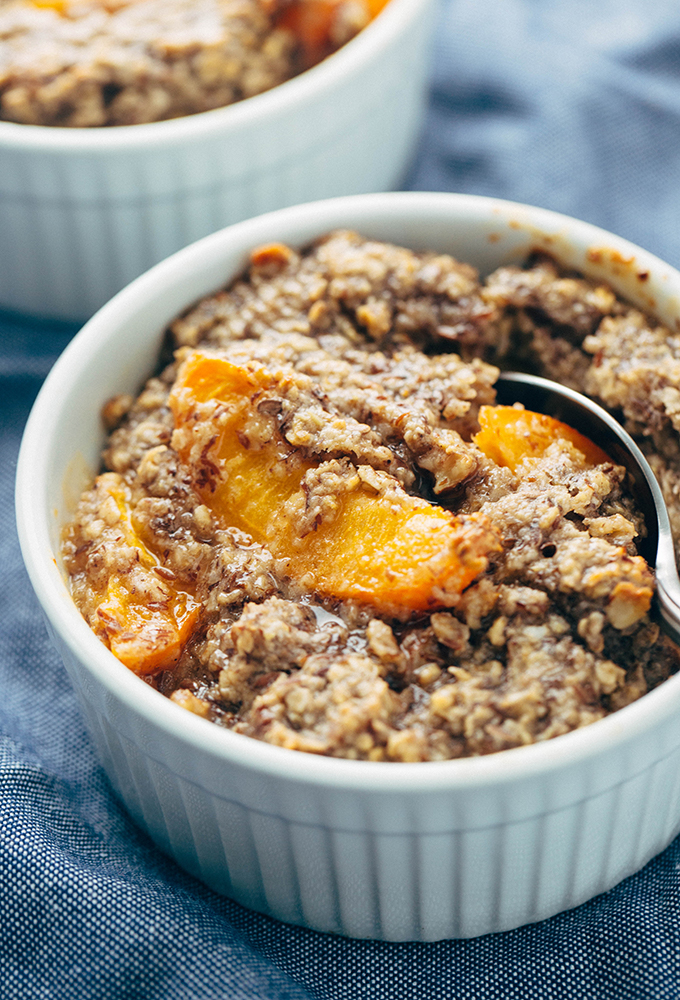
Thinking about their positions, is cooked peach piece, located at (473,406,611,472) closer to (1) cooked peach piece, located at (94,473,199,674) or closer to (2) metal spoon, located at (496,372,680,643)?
(2) metal spoon, located at (496,372,680,643)

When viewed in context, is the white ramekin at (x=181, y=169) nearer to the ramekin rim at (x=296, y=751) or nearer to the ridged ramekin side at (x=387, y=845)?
the ramekin rim at (x=296, y=751)

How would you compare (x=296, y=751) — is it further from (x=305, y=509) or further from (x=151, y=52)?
(x=151, y=52)

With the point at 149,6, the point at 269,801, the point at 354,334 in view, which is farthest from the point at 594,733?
the point at 149,6

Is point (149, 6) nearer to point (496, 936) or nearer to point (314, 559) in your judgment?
point (314, 559)

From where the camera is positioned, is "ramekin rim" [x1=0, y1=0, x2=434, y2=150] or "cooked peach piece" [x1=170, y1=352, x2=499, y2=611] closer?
"cooked peach piece" [x1=170, y1=352, x2=499, y2=611]

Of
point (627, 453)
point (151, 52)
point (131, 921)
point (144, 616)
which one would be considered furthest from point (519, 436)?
point (151, 52)

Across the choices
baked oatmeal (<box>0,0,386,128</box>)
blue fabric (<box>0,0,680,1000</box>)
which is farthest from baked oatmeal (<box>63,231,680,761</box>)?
baked oatmeal (<box>0,0,386,128</box>)

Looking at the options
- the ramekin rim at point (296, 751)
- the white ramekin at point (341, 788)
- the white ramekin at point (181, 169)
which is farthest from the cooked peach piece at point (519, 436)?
the white ramekin at point (181, 169)
